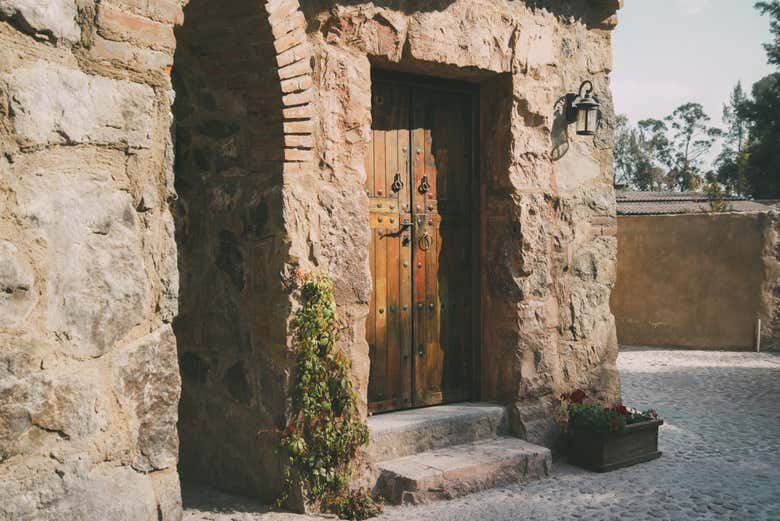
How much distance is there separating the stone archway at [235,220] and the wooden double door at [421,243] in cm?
84

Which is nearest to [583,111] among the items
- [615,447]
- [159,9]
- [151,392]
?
[615,447]

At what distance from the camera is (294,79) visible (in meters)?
3.54

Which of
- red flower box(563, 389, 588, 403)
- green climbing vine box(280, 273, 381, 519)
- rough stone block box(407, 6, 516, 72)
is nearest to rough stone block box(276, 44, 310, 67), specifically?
rough stone block box(407, 6, 516, 72)

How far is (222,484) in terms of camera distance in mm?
4027

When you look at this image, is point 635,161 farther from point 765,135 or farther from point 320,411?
point 320,411

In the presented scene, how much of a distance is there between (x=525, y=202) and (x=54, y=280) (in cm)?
346

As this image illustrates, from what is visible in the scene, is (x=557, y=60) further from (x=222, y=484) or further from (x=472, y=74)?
(x=222, y=484)

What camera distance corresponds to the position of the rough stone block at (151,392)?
6.16 ft

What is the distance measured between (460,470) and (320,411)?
908mm

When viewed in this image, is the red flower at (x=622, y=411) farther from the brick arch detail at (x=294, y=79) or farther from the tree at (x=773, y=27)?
the tree at (x=773, y=27)

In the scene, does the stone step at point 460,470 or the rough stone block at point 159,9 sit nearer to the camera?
the rough stone block at point 159,9

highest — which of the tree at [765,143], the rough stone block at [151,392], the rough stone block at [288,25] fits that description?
the tree at [765,143]

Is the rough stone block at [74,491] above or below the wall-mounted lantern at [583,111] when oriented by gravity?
below

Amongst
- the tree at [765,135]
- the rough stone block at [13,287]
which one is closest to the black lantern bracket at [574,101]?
the rough stone block at [13,287]
